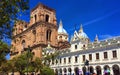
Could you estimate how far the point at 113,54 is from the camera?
1625 inches

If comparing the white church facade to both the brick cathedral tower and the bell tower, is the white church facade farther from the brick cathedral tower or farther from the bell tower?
the brick cathedral tower

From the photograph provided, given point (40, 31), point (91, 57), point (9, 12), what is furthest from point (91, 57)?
Result: point (9, 12)

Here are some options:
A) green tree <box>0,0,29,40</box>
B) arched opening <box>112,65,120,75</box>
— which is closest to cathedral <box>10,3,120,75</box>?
arched opening <box>112,65,120,75</box>

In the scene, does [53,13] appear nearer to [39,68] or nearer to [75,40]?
[75,40]

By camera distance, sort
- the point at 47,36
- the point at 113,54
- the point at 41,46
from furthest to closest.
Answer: the point at 47,36, the point at 41,46, the point at 113,54

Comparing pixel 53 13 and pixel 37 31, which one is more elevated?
pixel 53 13

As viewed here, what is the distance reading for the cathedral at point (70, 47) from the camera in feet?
137

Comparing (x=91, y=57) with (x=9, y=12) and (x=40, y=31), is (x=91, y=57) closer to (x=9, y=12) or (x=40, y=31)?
(x=40, y=31)

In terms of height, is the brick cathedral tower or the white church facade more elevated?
the brick cathedral tower

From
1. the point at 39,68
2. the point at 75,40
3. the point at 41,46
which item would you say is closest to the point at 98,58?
the point at 75,40

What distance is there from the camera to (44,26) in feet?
216

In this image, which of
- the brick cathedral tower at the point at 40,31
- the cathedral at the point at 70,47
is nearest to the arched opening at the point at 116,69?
the cathedral at the point at 70,47

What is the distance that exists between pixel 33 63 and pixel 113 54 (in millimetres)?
18709

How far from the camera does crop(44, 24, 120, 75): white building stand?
135 ft
